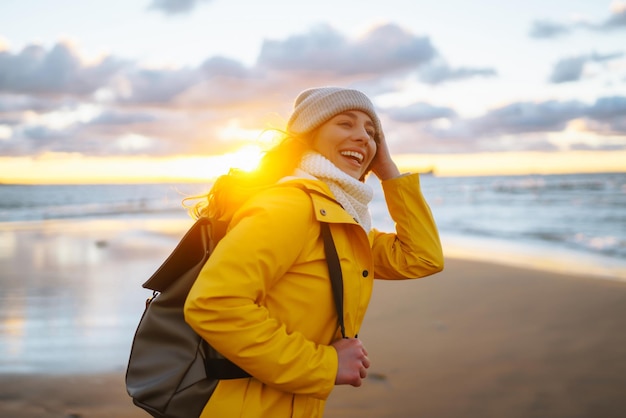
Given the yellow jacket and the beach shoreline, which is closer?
the yellow jacket

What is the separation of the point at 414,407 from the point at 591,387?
60.4 inches

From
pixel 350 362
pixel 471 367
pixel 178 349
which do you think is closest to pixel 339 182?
pixel 350 362

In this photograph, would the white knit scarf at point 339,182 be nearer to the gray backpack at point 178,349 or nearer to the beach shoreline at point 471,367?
the gray backpack at point 178,349

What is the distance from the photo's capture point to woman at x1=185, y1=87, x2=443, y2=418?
1621 millimetres

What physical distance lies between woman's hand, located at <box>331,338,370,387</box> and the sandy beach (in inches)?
93.0

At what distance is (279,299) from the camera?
179cm

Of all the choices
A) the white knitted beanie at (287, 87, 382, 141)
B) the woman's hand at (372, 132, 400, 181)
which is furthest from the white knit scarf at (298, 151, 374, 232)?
the woman's hand at (372, 132, 400, 181)

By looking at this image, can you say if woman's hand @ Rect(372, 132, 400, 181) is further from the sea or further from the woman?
the sea

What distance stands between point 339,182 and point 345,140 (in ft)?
0.63

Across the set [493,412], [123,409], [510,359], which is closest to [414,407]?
[493,412]

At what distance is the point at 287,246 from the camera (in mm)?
1691

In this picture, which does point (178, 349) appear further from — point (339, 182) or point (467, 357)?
point (467, 357)

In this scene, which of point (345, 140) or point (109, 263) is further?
point (109, 263)

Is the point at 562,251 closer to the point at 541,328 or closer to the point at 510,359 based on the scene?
the point at 541,328
